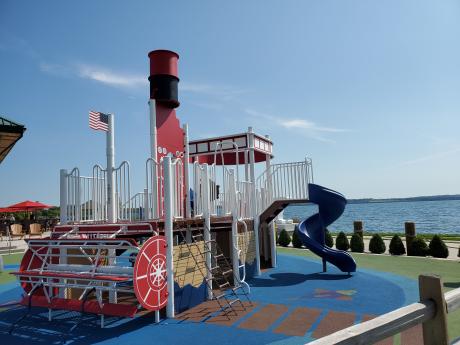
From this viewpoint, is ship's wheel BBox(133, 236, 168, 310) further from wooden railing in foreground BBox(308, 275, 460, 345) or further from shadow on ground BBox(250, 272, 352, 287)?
wooden railing in foreground BBox(308, 275, 460, 345)

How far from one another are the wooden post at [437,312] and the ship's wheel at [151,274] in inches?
177

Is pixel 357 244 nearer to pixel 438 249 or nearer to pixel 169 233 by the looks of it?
pixel 438 249

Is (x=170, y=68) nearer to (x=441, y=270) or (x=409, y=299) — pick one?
(x=409, y=299)

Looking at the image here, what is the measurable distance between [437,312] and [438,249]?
12.5 meters

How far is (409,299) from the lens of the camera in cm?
803

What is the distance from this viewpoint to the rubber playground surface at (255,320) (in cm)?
600

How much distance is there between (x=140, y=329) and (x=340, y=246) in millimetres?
12507

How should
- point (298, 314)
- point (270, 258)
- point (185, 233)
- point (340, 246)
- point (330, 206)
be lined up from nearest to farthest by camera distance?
point (298, 314) → point (185, 233) → point (330, 206) → point (270, 258) → point (340, 246)

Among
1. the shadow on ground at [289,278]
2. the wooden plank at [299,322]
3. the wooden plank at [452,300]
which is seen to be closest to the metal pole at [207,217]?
the shadow on ground at [289,278]

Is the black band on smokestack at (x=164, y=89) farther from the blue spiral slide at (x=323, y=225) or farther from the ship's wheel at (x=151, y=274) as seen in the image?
the blue spiral slide at (x=323, y=225)

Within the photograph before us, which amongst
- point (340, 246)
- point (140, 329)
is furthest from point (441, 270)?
point (140, 329)

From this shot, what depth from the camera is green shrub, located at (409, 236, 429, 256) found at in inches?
564

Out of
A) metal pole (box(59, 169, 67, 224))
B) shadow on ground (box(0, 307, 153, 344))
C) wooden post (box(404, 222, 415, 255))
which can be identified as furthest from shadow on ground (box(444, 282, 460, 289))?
metal pole (box(59, 169, 67, 224))

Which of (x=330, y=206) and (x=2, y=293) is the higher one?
(x=330, y=206)
